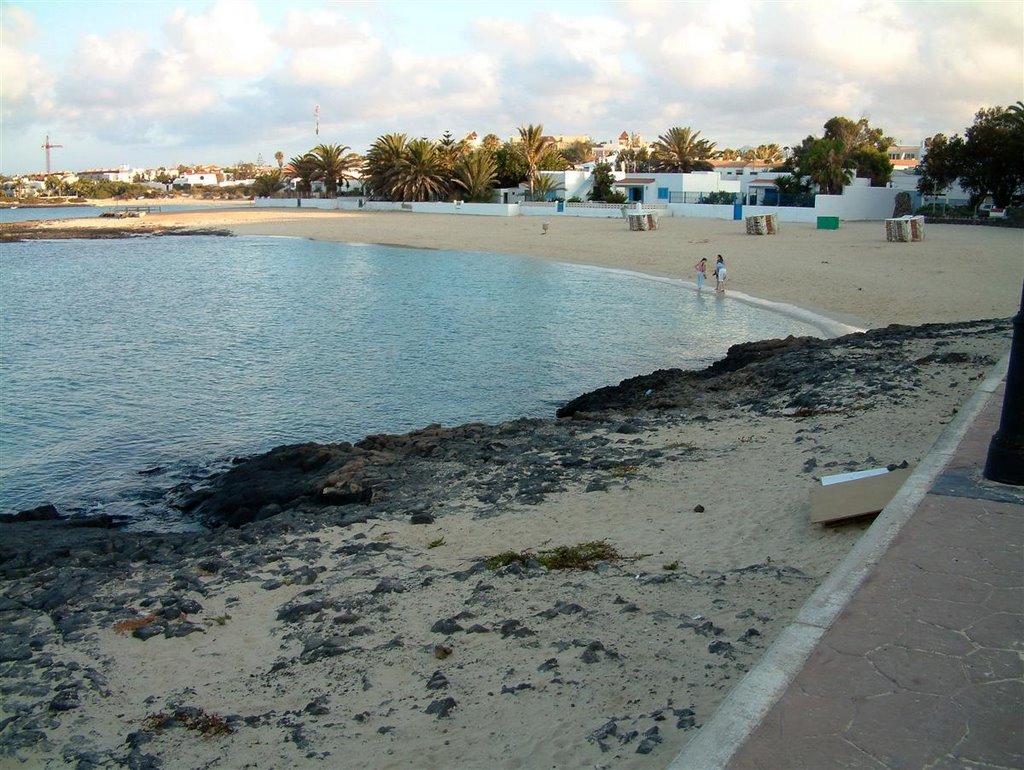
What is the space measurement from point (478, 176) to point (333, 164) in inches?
1001

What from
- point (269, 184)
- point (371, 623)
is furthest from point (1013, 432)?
point (269, 184)

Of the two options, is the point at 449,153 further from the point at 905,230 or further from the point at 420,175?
the point at 905,230

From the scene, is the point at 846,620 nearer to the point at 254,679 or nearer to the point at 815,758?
the point at 815,758

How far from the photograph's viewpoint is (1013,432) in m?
6.68

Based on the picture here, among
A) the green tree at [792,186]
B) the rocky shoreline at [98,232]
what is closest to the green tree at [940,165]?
the green tree at [792,186]

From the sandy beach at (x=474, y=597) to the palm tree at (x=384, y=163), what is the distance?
7604cm

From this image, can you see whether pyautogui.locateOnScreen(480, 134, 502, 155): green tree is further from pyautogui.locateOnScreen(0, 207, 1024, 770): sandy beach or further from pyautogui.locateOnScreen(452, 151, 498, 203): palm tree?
pyautogui.locateOnScreen(0, 207, 1024, 770): sandy beach

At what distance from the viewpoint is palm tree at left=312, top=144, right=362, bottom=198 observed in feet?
330

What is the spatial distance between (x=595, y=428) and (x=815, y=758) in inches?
384

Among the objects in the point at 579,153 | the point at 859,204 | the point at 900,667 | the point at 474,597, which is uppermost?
the point at 579,153

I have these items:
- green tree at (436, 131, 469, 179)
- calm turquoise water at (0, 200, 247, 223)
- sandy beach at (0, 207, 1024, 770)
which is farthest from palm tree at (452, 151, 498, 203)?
sandy beach at (0, 207, 1024, 770)

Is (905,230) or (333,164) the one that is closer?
(905,230)

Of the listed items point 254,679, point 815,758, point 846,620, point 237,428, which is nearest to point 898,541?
point 846,620

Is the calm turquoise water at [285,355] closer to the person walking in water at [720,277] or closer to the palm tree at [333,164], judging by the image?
the person walking in water at [720,277]
